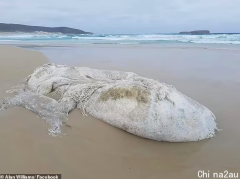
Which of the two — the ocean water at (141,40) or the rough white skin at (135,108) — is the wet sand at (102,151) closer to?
the rough white skin at (135,108)

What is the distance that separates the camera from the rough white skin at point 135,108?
3.38 meters

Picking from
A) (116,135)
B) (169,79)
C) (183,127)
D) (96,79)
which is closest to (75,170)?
(116,135)

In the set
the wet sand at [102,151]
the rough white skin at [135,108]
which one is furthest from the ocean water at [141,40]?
the wet sand at [102,151]

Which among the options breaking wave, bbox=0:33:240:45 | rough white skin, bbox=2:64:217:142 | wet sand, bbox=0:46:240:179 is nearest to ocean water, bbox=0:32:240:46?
breaking wave, bbox=0:33:240:45

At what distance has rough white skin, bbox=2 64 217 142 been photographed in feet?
11.1

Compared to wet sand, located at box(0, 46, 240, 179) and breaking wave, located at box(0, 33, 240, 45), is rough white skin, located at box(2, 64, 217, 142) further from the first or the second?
breaking wave, located at box(0, 33, 240, 45)

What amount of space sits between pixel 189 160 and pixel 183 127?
54 cm

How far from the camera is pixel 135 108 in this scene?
351 centimetres

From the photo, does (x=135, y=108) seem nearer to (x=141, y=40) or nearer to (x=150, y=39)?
(x=141, y=40)

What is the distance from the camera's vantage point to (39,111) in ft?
13.1

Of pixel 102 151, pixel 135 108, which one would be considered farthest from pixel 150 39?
pixel 102 151

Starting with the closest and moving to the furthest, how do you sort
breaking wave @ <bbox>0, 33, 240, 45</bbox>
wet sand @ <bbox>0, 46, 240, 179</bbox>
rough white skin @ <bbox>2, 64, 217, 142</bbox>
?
wet sand @ <bbox>0, 46, 240, 179</bbox>
rough white skin @ <bbox>2, 64, 217, 142</bbox>
breaking wave @ <bbox>0, 33, 240, 45</bbox>

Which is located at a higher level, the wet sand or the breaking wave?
the breaking wave

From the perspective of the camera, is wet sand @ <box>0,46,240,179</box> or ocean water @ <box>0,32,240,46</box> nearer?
wet sand @ <box>0,46,240,179</box>
